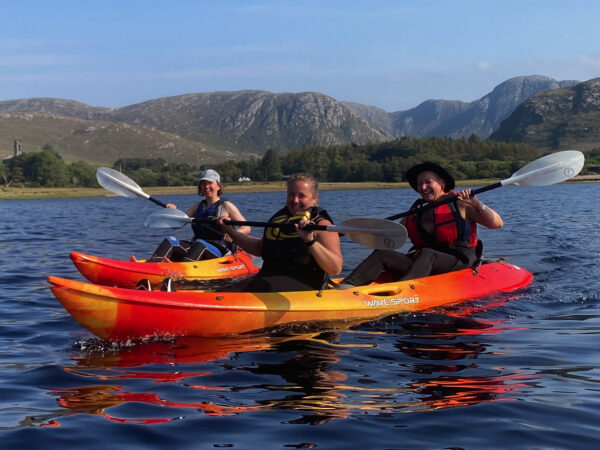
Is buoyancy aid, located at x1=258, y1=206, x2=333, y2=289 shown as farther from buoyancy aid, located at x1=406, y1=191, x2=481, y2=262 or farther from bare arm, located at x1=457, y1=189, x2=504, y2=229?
bare arm, located at x1=457, y1=189, x2=504, y2=229

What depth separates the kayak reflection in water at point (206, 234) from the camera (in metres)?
11.0

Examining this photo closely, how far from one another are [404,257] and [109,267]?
14.9 ft

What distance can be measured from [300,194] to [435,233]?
2669 millimetres

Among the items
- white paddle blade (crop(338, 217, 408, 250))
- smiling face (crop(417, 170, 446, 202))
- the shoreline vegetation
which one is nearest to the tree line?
the shoreline vegetation

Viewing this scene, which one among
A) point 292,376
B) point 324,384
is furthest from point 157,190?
point 324,384

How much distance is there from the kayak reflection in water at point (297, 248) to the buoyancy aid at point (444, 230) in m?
1.94

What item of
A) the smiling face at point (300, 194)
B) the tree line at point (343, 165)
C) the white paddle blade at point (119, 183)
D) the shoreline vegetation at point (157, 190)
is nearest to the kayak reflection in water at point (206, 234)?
the white paddle blade at point (119, 183)

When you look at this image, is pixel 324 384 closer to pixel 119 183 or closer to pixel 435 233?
pixel 435 233

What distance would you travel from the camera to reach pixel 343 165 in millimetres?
118250

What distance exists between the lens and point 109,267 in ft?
34.2

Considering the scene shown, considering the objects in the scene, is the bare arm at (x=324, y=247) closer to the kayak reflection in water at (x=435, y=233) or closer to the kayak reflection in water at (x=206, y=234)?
the kayak reflection in water at (x=435, y=233)

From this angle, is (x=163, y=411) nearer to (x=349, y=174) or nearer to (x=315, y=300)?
(x=315, y=300)

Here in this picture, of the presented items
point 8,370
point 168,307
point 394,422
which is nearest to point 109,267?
point 168,307

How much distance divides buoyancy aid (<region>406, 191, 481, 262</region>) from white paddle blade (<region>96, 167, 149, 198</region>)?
15.6 feet
